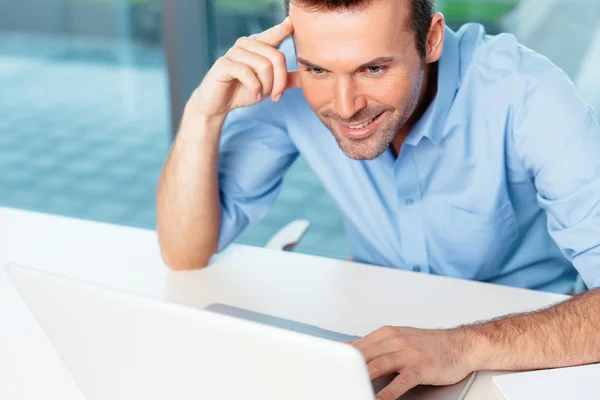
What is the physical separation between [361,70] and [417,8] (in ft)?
0.53

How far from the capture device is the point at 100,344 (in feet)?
2.96

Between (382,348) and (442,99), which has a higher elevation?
(442,99)

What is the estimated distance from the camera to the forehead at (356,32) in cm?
137

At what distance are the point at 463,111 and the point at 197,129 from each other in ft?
1.85

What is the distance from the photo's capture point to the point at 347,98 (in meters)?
1.43

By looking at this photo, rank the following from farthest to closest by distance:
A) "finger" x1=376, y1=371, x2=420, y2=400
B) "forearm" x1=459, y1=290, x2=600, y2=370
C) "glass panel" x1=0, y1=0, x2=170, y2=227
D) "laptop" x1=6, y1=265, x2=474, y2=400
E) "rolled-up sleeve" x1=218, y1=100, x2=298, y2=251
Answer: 1. "glass panel" x1=0, y1=0, x2=170, y2=227
2. "rolled-up sleeve" x1=218, y1=100, x2=298, y2=251
3. "forearm" x1=459, y1=290, x2=600, y2=370
4. "finger" x1=376, y1=371, x2=420, y2=400
5. "laptop" x1=6, y1=265, x2=474, y2=400

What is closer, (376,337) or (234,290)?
(376,337)

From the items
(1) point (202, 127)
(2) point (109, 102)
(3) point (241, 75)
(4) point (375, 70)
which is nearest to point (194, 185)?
(1) point (202, 127)

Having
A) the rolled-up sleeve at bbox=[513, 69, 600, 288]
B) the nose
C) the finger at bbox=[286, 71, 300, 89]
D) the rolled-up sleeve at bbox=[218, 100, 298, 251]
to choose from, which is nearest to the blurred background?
the rolled-up sleeve at bbox=[218, 100, 298, 251]

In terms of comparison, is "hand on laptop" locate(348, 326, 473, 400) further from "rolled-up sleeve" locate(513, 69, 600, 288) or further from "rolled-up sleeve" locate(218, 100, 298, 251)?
"rolled-up sleeve" locate(218, 100, 298, 251)

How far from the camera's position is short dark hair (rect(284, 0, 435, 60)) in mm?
1362

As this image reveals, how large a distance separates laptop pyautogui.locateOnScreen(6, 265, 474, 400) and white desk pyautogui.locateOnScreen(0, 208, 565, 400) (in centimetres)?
21

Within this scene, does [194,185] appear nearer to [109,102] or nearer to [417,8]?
[417,8]

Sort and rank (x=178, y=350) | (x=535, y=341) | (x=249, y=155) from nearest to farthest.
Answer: (x=178, y=350) < (x=535, y=341) < (x=249, y=155)
